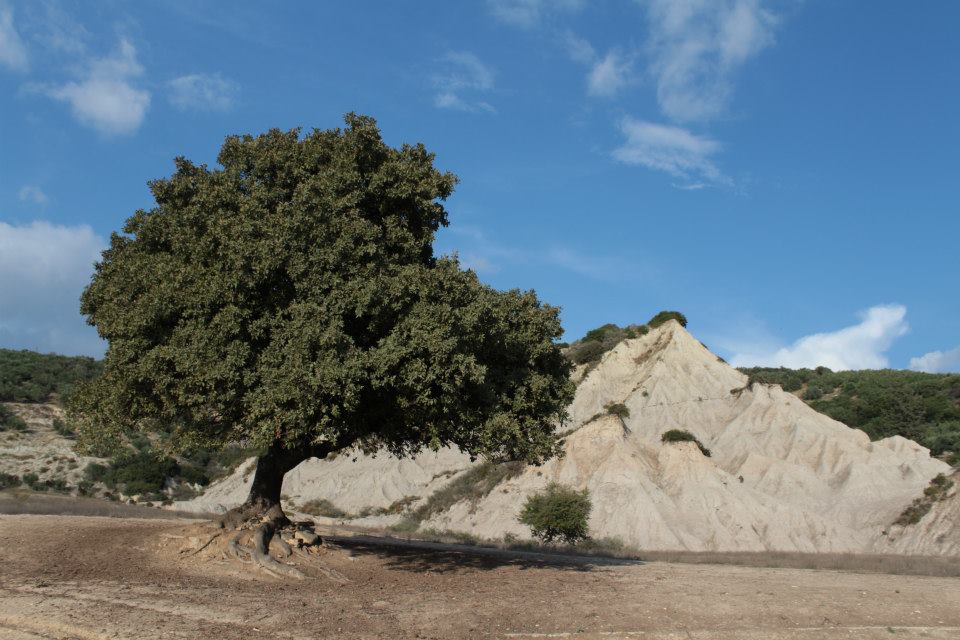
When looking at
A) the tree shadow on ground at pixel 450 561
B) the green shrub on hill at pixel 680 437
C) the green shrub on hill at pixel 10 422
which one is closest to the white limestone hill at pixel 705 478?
the green shrub on hill at pixel 680 437

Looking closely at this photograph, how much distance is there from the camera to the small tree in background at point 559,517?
134 feet

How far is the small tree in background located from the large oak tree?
67.5ft

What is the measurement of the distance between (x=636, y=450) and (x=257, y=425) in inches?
1644

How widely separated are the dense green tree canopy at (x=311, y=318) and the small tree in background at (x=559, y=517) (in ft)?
67.5

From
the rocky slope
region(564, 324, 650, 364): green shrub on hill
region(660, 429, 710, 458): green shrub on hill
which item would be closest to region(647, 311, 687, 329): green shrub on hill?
region(564, 324, 650, 364): green shrub on hill

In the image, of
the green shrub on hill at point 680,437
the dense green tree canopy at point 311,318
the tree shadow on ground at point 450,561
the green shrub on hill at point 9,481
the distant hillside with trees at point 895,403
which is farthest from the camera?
the distant hillside with trees at point 895,403

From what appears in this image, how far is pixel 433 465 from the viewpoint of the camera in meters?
70.2

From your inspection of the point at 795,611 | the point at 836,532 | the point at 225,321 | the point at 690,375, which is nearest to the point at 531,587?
the point at 795,611

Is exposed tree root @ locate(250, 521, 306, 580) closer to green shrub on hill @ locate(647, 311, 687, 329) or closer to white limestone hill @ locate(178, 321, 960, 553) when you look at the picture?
white limestone hill @ locate(178, 321, 960, 553)

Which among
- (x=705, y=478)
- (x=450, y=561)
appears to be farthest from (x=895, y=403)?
(x=450, y=561)

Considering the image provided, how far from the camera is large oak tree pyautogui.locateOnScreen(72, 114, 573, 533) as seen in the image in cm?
1750

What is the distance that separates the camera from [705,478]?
50.8 metres

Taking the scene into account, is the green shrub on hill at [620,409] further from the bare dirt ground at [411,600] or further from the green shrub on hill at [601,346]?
the bare dirt ground at [411,600]

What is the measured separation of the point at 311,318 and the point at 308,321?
0.54 feet
